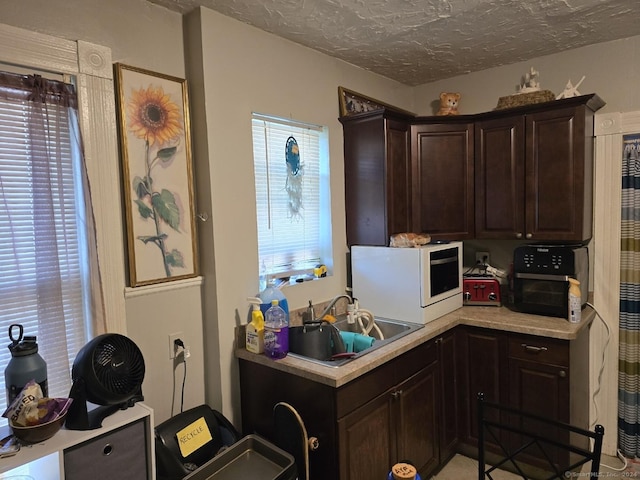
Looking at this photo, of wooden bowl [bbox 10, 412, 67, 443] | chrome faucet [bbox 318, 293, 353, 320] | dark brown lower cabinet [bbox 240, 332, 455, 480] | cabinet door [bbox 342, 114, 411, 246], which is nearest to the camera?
wooden bowl [bbox 10, 412, 67, 443]

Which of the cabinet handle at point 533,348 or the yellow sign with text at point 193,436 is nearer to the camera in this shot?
the yellow sign with text at point 193,436

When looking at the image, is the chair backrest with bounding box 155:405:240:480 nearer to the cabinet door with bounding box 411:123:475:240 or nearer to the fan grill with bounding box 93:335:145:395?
the fan grill with bounding box 93:335:145:395

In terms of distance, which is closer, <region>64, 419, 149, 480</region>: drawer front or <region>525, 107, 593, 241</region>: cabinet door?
<region>64, 419, 149, 480</region>: drawer front

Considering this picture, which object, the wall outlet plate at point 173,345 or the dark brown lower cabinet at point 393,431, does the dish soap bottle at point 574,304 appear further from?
the wall outlet plate at point 173,345

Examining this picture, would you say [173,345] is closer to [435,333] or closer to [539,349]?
[435,333]

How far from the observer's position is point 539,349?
90.0 inches

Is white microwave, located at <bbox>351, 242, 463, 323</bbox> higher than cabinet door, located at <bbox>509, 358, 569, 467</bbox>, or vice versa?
white microwave, located at <bbox>351, 242, 463, 323</bbox>

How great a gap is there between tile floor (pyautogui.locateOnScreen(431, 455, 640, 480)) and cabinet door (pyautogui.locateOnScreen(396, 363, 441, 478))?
0.12 metres

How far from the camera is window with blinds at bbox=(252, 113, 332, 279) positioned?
2.29 metres

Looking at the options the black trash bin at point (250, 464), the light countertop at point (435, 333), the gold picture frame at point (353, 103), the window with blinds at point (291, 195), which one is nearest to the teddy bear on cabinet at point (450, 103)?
the gold picture frame at point (353, 103)

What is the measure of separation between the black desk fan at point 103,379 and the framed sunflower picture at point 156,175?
0.40 metres

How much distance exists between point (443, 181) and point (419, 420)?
59.6 inches

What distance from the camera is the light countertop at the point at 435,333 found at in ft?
5.73

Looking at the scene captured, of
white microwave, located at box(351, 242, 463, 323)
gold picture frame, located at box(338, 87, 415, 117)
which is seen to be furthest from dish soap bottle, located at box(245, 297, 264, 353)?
gold picture frame, located at box(338, 87, 415, 117)
